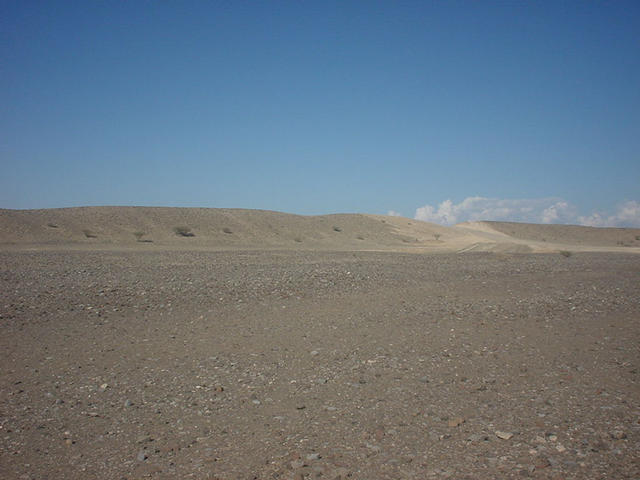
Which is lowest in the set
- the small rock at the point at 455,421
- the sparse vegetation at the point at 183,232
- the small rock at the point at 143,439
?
the small rock at the point at 143,439

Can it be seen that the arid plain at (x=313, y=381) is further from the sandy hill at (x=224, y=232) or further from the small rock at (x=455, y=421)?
the sandy hill at (x=224, y=232)

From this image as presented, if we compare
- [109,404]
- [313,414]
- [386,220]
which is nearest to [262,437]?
[313,414]

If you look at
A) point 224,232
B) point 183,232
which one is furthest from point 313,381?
point 224,232

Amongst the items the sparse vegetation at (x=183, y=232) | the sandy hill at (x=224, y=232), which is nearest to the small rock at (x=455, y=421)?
the sandy hill at (x=224, y=232)

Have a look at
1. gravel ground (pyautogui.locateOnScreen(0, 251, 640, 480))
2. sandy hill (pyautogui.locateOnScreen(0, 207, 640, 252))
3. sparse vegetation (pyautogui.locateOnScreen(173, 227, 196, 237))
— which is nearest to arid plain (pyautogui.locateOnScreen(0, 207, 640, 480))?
gravel ground (pyautogui.locateOnScreen(0, 251, 640, 480))

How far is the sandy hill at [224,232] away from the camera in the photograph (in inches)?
1685

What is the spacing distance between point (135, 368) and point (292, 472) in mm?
4054

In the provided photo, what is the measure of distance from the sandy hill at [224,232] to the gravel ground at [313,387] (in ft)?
102

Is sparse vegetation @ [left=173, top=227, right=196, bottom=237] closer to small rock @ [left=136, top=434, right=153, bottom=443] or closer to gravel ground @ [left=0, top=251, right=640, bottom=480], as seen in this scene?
gravel ground @ [left=0, top=251, right=640, bottom=480]

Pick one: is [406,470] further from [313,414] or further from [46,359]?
[46,359]

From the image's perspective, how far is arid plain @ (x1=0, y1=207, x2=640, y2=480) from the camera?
473cm

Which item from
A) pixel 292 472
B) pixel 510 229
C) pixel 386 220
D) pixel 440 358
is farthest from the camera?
pixel 510 229

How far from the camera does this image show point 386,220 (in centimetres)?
7988

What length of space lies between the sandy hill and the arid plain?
28.8 m
